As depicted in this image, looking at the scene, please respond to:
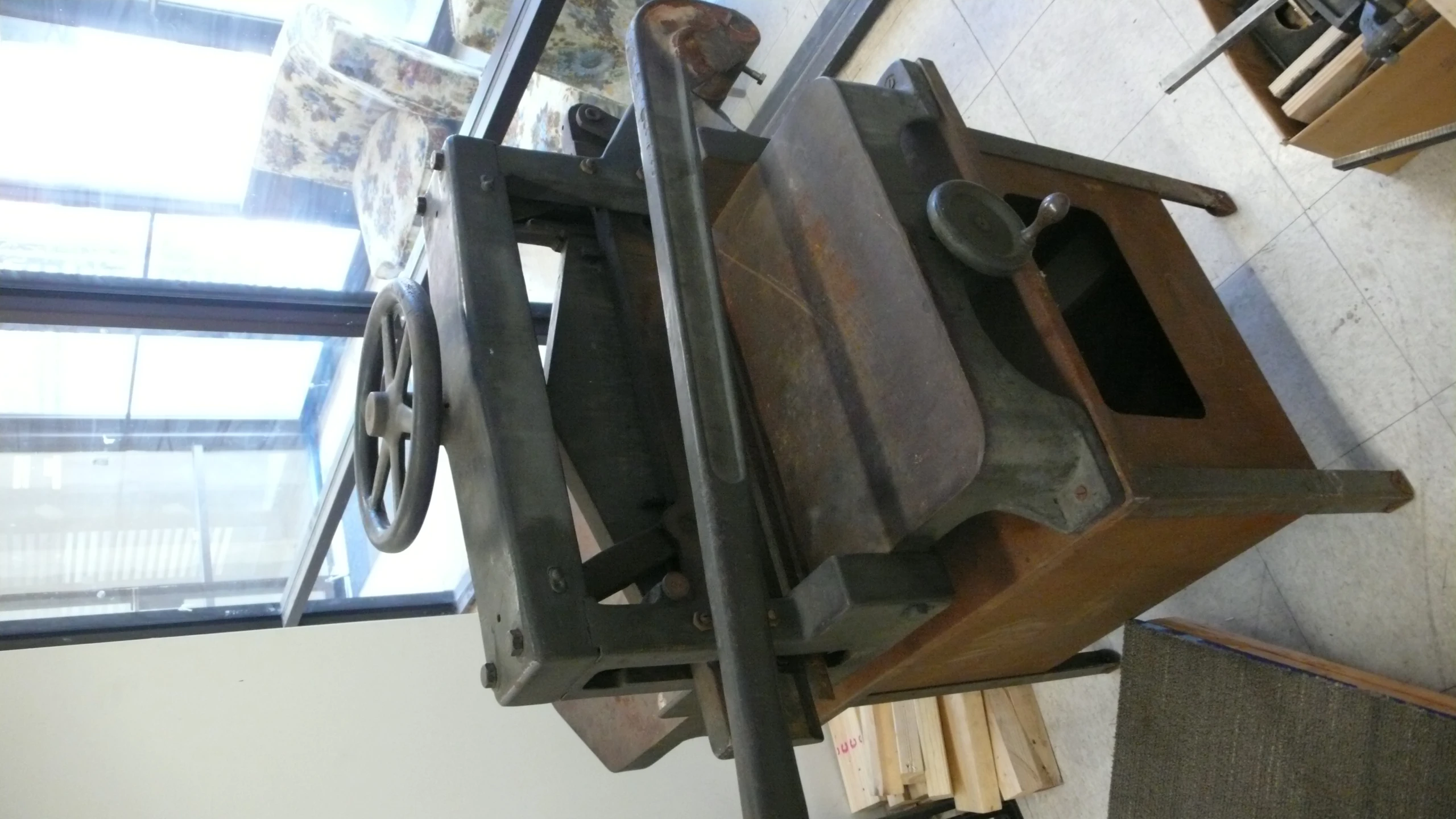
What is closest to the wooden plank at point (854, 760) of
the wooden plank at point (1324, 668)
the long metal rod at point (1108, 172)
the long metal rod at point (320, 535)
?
the wooden plank at point (1324, 668)

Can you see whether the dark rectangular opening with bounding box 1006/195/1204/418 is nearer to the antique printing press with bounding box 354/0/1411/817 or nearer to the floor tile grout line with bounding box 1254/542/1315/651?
the antique printing press with bounding box 354/0/1411/817

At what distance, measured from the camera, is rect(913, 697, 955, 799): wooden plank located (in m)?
2.52

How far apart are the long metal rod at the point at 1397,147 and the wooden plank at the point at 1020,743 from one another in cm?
133

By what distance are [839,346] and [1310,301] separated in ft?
3.14

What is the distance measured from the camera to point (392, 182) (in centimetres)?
299

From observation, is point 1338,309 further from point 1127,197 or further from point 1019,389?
point 1019,389

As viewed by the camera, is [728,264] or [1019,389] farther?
[728,264]

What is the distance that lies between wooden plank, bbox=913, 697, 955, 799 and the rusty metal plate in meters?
1.44

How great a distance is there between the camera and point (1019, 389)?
1067 mm

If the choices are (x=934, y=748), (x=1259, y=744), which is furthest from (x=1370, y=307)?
(x=934, y=748)

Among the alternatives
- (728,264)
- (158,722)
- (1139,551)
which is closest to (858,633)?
(1139,551)

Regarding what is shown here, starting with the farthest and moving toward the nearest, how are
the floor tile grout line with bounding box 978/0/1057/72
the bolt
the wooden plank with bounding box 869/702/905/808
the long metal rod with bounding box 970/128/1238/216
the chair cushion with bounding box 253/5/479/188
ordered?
the chair cushion with bounding box 253/5/479/188 < the wooden plank with bounding box 869/702/905/808 < the floor tile grout line with bounding box 978/0/1057/72 < the long metal rod with bounding box 970/128/1238/216 < the bolt

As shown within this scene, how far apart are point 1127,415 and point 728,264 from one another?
600 mm

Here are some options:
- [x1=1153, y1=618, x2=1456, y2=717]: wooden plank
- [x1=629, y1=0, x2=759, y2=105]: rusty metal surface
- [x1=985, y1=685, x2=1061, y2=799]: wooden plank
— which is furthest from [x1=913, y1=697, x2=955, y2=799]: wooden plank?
[x1=629, y1=0, x2=759, y2=105]: rusty metal surface
